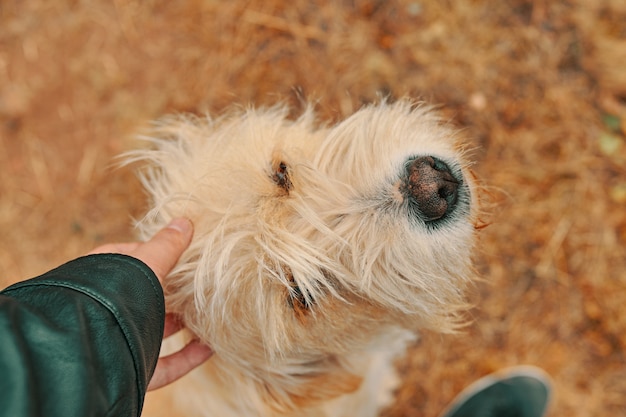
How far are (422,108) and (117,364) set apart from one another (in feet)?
5.01

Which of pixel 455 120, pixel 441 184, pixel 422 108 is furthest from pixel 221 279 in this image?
pixel 455 120

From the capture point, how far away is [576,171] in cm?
307

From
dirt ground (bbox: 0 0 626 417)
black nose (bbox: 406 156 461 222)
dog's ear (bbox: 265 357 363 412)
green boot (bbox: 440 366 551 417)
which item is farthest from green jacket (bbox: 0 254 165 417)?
green boot (bbox: 440 366 551 417)

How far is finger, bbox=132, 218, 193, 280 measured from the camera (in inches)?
62.6

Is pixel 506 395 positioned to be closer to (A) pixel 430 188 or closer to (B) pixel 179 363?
(A) pixel 430 188

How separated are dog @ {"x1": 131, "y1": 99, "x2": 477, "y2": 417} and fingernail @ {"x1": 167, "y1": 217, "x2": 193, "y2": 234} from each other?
41 millimetres

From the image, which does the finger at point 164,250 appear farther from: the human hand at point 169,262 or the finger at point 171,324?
the finger at point 171,324

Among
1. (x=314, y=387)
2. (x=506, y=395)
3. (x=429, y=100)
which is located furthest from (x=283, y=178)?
(x=506, y=395)

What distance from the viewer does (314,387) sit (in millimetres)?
1978

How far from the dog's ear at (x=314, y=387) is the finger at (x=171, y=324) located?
1.38 feet

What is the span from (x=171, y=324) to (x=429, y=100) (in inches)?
80.4

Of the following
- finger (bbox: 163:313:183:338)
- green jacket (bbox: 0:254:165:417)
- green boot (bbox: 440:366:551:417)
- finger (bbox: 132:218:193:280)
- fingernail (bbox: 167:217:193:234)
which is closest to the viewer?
green jacket (bbox: 0:254:165:417)

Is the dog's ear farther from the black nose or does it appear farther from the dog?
the black nose

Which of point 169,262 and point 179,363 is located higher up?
point 169,262
